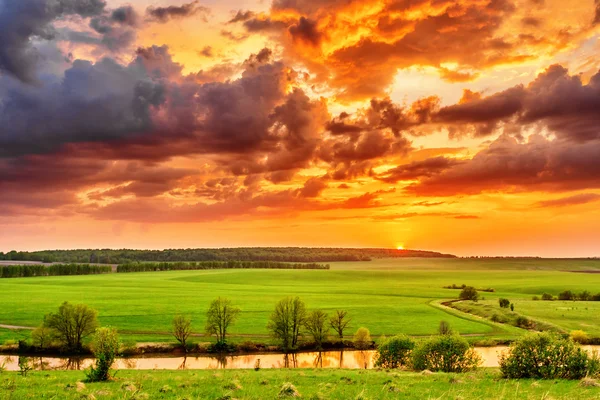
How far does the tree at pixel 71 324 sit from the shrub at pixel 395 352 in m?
55.2

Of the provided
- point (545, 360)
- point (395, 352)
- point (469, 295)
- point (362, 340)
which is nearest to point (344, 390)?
point (545, 360)

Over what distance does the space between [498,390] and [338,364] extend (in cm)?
5496

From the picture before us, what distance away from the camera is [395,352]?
55719 millimetres

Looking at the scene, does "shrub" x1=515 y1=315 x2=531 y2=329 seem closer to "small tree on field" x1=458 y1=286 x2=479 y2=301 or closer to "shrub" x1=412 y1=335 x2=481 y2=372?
"small tree on field" x1=458 y1=286 x2=479 y2=301

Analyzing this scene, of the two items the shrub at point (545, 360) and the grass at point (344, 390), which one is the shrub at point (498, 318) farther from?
the grass at point (344, 390)

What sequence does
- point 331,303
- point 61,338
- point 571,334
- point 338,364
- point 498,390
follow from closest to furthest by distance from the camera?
point 498,390 < point 338,364 < point 61,338 < point 571,334 < point 331,303

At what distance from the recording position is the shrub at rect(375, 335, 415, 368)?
55.2 metres

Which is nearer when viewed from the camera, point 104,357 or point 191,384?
point 191,384

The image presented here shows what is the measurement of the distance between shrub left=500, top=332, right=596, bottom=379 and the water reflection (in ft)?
144

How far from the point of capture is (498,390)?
22.2 m

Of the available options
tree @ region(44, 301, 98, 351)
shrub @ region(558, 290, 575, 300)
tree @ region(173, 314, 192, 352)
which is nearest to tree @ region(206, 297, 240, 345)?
tree @ region(173, 314, 192, 352)

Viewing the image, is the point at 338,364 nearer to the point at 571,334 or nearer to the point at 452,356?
the point at 452,356

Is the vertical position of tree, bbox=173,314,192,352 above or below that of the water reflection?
above

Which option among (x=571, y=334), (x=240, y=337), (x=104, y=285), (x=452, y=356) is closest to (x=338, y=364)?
(x=240, y=337)
